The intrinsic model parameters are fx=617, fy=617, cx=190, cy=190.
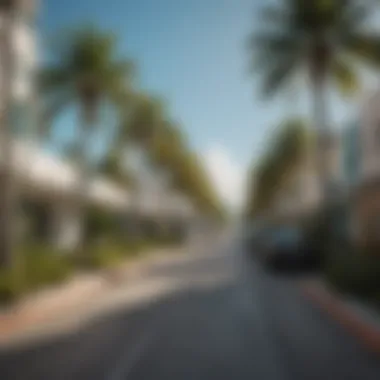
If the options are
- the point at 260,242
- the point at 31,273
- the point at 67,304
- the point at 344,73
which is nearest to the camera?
the point at 67,304

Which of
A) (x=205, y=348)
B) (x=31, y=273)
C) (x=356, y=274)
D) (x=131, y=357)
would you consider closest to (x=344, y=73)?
(x=356, y=274)

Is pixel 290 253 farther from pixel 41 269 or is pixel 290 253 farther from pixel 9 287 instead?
pixel 9 287

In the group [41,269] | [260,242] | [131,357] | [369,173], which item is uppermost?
[369,173]

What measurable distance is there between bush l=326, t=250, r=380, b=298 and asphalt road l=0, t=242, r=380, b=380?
1.33 metres

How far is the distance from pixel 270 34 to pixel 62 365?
63.2 feet

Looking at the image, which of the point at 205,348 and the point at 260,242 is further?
the point at 260,242

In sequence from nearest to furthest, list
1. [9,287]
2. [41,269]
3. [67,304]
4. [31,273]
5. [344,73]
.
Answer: [9,287] < [67,304] < [31,273] < [41,269] < [344,73]

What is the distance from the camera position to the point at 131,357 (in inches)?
364

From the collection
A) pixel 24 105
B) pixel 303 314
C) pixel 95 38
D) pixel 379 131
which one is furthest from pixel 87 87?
pixel 303 314

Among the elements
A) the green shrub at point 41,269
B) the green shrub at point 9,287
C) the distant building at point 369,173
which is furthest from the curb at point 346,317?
the green shrub at point 41,269

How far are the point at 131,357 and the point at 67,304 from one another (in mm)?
7209

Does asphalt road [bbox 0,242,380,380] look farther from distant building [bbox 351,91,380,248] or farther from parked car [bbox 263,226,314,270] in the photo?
parked car [bbox 263,226,314,270]

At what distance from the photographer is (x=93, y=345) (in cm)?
1031

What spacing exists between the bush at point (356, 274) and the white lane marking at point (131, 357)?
5.43 metres
